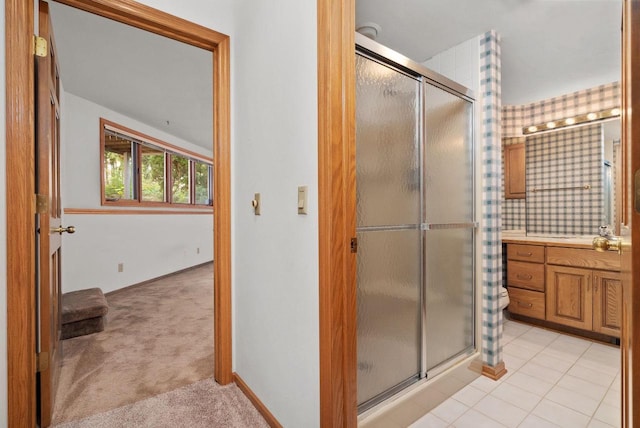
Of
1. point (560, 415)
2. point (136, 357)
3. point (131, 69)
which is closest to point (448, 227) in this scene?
point (560, 415)

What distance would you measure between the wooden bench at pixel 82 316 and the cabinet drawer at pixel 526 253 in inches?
146

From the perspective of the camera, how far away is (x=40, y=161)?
4.27ft

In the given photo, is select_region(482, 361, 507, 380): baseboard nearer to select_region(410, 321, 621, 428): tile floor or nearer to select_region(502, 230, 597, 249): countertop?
select_region(410, 321, 621, 428): tile floor

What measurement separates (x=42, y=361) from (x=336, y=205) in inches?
58.2

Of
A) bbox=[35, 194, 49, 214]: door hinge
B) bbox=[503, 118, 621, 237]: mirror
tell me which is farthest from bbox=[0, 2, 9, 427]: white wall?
bbox=[503, 118, 621, 237]: mirror

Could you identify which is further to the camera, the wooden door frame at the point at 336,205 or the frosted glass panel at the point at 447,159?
the frosted glass panel at the point at 447,159

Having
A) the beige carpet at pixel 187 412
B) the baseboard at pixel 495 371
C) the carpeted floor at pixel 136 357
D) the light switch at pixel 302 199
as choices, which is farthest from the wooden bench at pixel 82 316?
the baseboard at pixel 495 371

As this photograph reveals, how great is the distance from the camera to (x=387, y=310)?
150 cm

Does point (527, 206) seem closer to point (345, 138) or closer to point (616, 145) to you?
point (616, 145)

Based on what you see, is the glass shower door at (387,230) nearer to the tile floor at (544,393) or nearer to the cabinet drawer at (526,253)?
the tile floor at (544,393)

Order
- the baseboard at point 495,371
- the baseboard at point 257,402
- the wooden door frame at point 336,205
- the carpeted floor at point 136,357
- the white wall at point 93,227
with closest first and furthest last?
the wooden door frame at point 336,205 < the baseboard at point 257,402 < the carpeted floor at point 136,357 < the baseboard at point 495,371 < the white wall at point 93,227

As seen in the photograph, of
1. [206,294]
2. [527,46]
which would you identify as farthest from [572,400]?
[206,294]

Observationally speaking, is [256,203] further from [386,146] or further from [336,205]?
[386,146]

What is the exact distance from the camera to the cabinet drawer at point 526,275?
8.76ft
